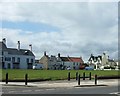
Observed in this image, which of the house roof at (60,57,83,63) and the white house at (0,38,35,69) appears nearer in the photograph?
the white house at (0,38,35,69)

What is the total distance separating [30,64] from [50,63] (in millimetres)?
30646

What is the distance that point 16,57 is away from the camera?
12694 centimetres

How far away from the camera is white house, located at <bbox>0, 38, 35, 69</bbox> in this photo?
120 metres

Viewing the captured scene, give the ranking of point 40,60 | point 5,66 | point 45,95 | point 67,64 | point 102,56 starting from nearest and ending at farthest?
point 45,95 → point 5,66 → point 40,60 → point 67,64 → point 102,56

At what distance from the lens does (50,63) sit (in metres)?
162

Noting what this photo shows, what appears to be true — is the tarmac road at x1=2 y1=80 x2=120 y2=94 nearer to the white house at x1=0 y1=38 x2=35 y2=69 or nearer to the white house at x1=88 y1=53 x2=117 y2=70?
the white house at x1=0 y1=38 x2=35 y2=69

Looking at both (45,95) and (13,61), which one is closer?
(45,95)

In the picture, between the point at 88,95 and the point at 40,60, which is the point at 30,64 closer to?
the point at 40,60

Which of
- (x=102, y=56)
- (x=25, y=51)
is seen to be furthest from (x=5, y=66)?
(x=102, y=56)

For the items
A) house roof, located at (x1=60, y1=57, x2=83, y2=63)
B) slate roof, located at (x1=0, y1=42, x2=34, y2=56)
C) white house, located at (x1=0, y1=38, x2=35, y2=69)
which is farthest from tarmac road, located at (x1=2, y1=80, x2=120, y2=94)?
house roof, located at (x1=60, y1=57, x2=83, y2=63)

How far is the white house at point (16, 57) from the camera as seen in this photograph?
120 m

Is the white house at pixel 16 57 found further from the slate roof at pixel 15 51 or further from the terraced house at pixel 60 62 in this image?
the terraced house at pixel 60 62

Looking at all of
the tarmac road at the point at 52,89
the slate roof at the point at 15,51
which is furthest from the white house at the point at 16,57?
the tarmac road at the point at 52,89

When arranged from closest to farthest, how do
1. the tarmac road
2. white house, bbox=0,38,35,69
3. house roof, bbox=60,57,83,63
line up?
the tarmac road → white house, bbox=0,38,35,69 → house roof, bbox=60,57,83,63
